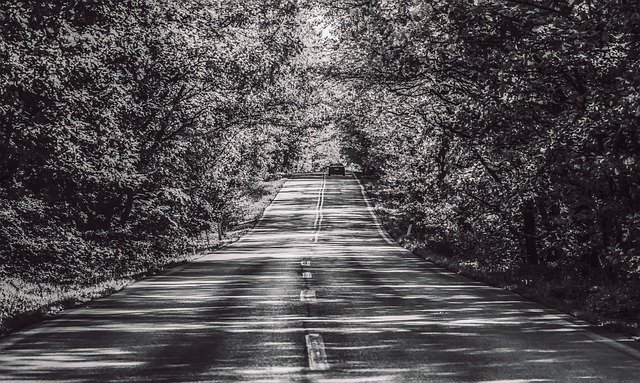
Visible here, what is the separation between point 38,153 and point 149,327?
20.6 feet

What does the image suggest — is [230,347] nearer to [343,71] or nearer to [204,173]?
[343,71]

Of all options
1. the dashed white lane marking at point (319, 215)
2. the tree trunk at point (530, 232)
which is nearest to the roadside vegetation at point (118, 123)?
the tree trunk at point (530, 232)

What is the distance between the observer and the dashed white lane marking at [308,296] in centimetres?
1487

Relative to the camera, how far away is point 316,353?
9.20 metres

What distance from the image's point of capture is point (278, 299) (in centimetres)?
1505

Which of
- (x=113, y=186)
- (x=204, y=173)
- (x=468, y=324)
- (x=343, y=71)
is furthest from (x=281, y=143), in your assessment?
(x=468, y=324)

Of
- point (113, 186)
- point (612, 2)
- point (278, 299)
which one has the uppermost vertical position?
point (612, 2)

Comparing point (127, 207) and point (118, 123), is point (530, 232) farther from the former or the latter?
point (127, 207)

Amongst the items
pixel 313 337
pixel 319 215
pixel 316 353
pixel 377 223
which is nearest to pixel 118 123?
pixel 313 337

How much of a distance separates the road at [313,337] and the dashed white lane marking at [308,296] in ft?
0.13

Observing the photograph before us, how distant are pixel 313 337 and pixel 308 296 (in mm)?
5160

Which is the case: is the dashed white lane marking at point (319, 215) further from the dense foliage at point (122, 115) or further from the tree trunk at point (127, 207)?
the tree trunk at point (127, 207)

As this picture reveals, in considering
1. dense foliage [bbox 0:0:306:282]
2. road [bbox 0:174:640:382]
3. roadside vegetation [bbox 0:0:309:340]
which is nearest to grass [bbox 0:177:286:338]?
roadside vegetation [bbox 0:0:309:340]

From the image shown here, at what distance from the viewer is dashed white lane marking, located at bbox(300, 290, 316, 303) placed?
14.9 meters
